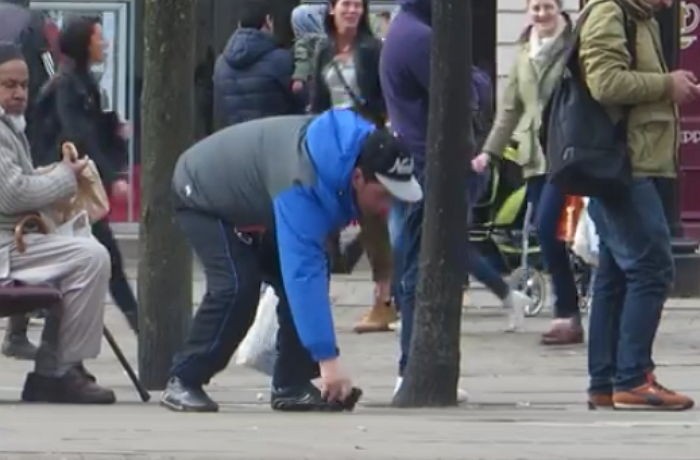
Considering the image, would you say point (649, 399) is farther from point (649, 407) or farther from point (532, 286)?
point (532, 286)

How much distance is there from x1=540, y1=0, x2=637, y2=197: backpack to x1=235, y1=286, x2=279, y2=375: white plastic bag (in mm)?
1314

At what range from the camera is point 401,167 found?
826 centimetres

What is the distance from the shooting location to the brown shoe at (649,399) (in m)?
9.41

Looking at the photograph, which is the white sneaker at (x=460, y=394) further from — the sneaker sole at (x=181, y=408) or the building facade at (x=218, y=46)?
the building facade at (x=218, y=46)

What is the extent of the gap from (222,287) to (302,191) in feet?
2.35

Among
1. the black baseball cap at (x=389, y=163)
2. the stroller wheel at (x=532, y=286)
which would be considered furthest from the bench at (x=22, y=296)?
the stroller wheel at (x=532, y=286)

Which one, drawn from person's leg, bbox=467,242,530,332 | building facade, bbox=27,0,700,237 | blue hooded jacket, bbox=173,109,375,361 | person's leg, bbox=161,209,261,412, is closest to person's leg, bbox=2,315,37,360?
person's leg, bbox=467,242,530,332

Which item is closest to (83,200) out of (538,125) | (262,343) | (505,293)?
(262,343)

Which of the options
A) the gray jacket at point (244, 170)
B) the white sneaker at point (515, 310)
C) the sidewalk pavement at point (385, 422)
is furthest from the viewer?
the white sneaker at point (515, 310)

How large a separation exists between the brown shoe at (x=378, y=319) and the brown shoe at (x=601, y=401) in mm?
3372

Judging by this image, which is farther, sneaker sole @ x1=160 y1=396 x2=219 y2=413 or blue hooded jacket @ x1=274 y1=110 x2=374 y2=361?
sneaker sole @ x1=160 y1=396 x2=219 y2=413

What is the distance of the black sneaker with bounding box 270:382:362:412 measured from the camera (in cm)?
931

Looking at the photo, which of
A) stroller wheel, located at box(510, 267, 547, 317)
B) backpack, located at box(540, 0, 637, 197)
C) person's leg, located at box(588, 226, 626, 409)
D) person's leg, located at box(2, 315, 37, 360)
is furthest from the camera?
stroller wheel, located at box(510, 267, 547, 317)

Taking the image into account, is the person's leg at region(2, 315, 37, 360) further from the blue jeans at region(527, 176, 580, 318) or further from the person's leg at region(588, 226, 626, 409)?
the person's leg at region(588, 226, 626, 409)
